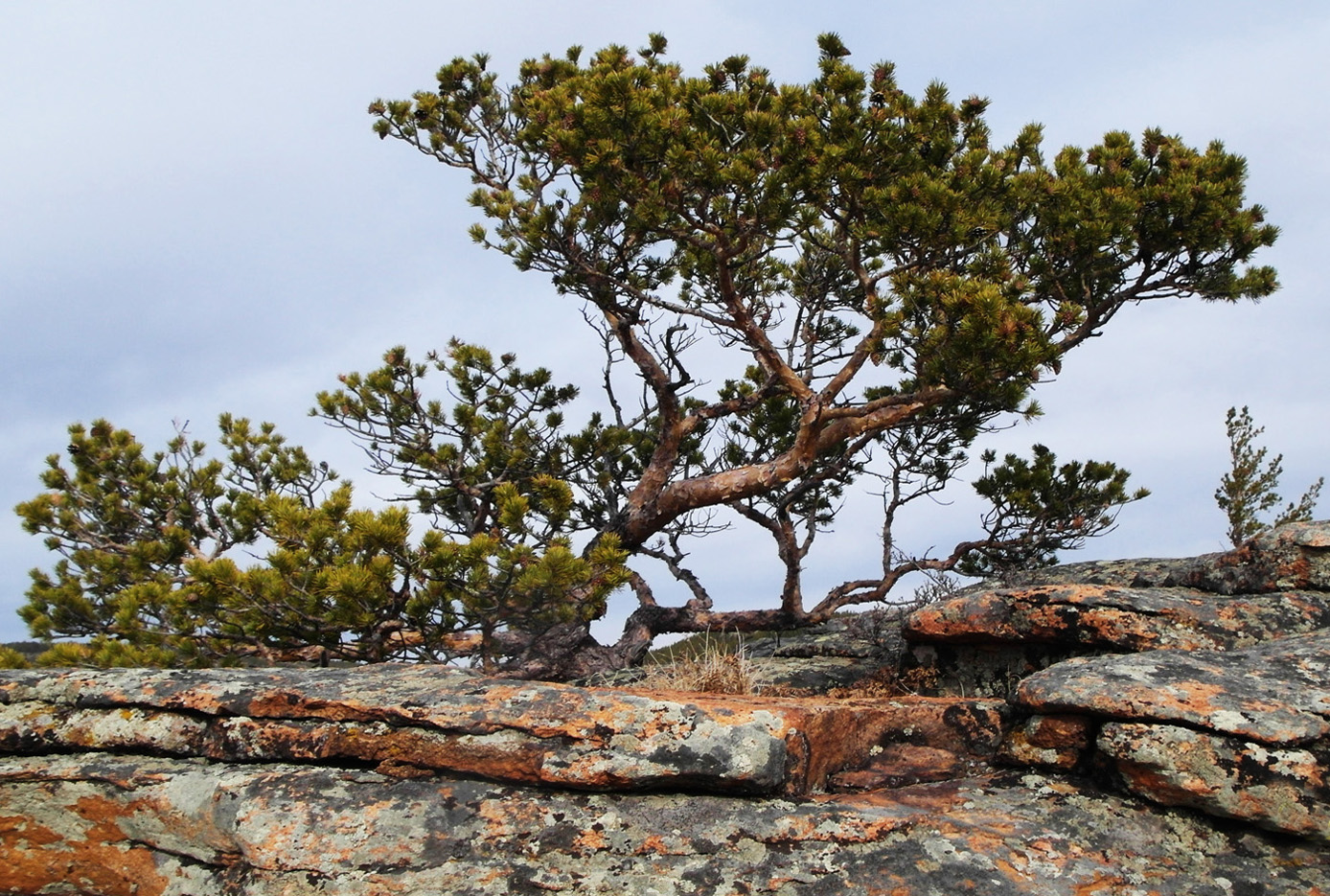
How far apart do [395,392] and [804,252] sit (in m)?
5.44

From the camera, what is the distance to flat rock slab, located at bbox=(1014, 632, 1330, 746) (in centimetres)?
484

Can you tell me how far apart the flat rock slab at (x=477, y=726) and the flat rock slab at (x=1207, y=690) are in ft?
2.30

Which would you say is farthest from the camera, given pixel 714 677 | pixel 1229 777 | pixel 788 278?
pixel 788 278

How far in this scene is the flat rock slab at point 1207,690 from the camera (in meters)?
4.84

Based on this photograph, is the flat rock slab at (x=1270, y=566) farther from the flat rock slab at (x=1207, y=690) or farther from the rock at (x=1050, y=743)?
the rock at (x=1050, y=743)

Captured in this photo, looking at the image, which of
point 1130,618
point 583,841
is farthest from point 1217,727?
point 583,841

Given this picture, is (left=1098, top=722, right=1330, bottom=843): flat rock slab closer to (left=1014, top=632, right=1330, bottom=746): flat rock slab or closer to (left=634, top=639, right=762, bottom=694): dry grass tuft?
(left=1014, top=632, right=1330, bottom=746): flat rock slab

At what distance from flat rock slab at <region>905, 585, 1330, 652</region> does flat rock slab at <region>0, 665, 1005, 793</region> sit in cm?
112

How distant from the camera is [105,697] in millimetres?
5637

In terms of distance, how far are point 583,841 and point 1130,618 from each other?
4.17 meters

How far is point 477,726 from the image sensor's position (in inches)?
197

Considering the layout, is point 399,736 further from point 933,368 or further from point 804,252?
point 804,252

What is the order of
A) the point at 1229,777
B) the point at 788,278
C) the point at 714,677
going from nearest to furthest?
1. the point at 1229,777
2. the point at 714,677
3. the point at 788,278

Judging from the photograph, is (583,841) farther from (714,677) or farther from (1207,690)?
(1207,690)
